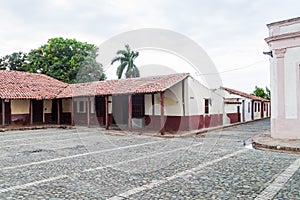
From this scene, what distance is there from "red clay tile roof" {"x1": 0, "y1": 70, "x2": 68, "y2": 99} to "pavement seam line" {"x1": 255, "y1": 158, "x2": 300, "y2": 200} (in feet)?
53.0

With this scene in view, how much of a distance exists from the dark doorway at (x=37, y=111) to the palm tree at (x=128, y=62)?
1157 centimetres

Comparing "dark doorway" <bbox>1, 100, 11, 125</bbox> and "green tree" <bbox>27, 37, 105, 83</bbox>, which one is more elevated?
"green tree" <bbox>27, 37, 105, 83</bbox>

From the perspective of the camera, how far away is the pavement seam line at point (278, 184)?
185 inches

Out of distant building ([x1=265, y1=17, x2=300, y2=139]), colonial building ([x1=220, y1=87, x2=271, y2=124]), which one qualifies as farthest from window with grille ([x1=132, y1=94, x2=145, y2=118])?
distant building ([x1=265, y1=17, x2=300, y2=139])

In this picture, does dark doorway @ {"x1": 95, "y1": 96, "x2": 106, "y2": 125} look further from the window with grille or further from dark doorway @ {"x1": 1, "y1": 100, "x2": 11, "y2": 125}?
dark doorway @ {"x1": 1, "y1": 100, "x2": 11, "y2": 125}

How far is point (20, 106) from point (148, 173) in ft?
53.8

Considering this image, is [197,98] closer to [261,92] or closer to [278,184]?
[278,184]

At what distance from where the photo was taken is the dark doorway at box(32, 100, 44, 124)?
68.6 feet

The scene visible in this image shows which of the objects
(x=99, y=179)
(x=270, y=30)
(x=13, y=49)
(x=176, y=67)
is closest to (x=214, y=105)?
(x=176, y=67)

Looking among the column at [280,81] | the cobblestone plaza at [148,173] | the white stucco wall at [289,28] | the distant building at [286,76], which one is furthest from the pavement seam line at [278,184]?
the white stucco wall at [289,28]

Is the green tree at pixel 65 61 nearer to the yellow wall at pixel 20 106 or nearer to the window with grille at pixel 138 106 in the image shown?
the yellow wall at pixel 20 106

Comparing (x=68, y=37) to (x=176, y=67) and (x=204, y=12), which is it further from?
(x=204, y=12)

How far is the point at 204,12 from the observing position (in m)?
11.4

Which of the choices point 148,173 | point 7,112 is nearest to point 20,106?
point 7,112
